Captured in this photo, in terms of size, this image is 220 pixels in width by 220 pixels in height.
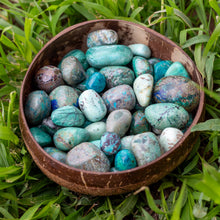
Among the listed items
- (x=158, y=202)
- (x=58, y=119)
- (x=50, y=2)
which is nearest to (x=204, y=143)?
(x=158, y=202)

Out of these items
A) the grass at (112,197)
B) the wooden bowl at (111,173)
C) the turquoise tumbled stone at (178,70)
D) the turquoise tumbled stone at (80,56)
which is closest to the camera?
the wooden bowl at (111,173)

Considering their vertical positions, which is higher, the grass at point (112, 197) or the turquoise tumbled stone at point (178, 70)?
the turquoise tumbled stone at point (178, 70)

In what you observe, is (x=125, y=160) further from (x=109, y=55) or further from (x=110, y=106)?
(x=109, y=55)

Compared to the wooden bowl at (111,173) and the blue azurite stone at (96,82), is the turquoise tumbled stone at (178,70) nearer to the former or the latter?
the wooden bowl at (111,173)

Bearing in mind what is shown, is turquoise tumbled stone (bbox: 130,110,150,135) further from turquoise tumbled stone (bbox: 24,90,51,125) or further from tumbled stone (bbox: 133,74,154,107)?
turquoise tumbled stone (bbox: 24,90,51,125)

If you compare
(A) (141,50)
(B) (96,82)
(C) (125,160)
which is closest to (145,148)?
(C) (125,160)

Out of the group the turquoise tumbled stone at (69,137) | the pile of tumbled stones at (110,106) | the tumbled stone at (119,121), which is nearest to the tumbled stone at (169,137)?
the pile of tumbled stones at (110,106)

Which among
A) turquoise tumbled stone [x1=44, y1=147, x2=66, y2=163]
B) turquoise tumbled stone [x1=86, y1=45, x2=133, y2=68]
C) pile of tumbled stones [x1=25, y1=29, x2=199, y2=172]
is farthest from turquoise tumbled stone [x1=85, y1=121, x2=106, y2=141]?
turquoise tumbled stone [x1=86, y1=45, x2=133, y2=68]
